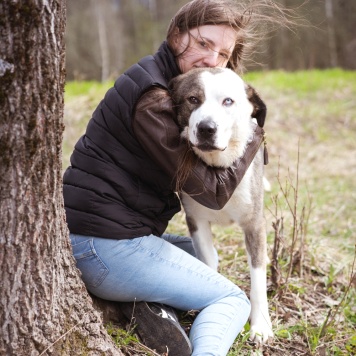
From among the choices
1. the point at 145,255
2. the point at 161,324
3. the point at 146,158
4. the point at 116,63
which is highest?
the point at 116,63

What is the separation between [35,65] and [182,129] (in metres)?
0.99

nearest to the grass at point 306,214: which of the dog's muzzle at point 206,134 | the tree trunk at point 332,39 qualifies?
the dog's muzzle at point 206,134

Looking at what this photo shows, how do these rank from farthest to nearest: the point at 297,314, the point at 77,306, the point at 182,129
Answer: the point at 297,314 < the point at 182,129 < the point at 77,306

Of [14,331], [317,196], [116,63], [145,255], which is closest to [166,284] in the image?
[145,255]

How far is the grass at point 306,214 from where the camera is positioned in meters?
2.80

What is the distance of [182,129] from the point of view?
2.44 meters

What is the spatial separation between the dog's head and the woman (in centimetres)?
9

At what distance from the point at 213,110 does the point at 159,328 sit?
3.54 ft

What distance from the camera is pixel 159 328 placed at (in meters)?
2.30

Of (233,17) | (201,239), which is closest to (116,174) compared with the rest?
(201,239)

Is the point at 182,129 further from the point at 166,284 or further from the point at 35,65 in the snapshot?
the point at 35,65

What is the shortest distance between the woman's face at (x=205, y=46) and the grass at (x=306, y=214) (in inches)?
29.3

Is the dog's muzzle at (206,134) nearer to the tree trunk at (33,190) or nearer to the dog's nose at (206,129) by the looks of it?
the dog's nose at (206,129)

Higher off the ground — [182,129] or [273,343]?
[182,129]
